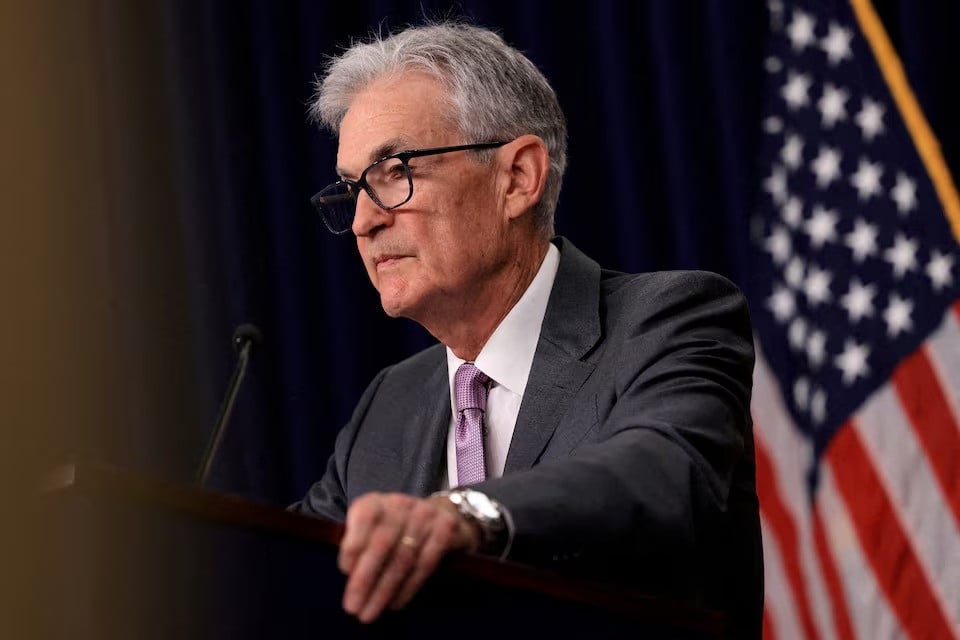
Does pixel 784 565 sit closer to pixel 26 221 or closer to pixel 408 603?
pixel 408 603

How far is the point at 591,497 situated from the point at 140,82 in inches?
111

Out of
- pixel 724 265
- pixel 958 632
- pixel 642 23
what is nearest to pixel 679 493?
pixel 958 632

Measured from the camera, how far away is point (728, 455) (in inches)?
60.2

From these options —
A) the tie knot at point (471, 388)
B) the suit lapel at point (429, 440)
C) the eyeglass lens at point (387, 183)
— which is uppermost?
the eyeglass lens at point (387, 183)

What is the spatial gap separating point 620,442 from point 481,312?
838mm

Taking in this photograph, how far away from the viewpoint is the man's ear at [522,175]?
7.33ft

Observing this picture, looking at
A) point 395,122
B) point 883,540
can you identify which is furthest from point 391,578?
point 883,540

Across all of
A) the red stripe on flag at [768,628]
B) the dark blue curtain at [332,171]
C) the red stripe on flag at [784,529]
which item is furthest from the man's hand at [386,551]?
the dark blue curtain at [332,171]

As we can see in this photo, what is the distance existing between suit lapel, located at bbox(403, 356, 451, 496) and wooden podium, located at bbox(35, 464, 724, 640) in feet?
3.35

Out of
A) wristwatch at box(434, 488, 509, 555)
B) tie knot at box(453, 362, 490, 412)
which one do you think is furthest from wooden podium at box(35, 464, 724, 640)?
tie knot at box(453, 362, 490, 412)

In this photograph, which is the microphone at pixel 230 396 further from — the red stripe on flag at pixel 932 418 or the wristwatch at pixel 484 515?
the red stripe on flag at pixel 932 418

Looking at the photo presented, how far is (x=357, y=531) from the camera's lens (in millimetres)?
912

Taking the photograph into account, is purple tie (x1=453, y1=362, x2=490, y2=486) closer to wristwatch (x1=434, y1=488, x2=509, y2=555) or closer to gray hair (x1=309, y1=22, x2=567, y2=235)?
gray hair (x1=309, y1=22, x2=567, y2=235)

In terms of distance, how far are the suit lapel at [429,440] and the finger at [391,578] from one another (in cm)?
106
